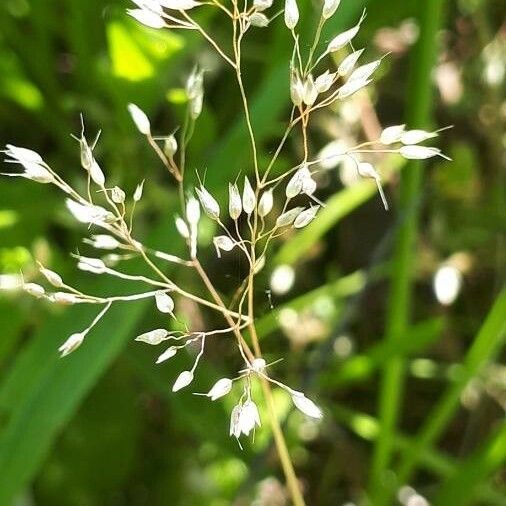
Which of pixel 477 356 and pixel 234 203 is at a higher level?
pixel 234 203

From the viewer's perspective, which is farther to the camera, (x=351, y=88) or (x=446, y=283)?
(x=446, y=283)

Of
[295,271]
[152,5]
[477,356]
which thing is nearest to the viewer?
[152,5]

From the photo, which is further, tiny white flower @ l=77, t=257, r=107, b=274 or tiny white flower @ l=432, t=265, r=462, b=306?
tiny white flower @ l=432, t=265, r=462, b=306

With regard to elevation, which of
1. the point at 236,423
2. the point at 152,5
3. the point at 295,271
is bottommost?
the point at 295,271

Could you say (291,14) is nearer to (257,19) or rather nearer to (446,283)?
(257,19)

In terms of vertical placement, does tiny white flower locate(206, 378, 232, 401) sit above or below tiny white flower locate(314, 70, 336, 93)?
below

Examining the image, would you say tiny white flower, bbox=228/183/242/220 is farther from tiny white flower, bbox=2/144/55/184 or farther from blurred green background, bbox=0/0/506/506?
blurred green background, bbox=0/0/506/506

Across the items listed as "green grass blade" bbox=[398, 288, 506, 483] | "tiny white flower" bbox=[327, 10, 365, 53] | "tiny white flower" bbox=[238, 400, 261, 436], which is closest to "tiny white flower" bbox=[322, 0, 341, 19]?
"tiny white flower" bbox=[327, 10, 365, 53]

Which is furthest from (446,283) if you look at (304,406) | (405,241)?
(304,406)
